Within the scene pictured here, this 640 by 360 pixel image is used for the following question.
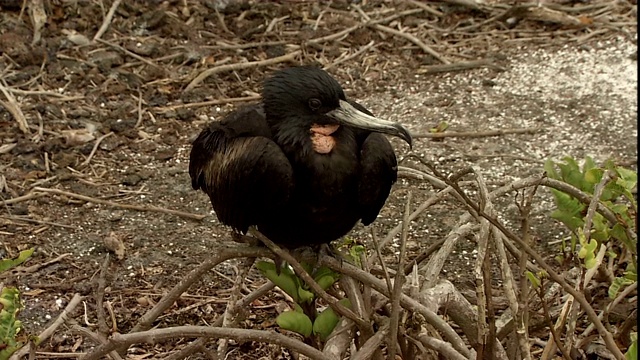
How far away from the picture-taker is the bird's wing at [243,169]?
187cm

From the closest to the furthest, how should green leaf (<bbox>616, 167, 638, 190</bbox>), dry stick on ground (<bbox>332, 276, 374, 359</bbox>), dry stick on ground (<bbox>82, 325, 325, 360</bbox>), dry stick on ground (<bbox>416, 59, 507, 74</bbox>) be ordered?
dry stick on ground (<bbox>82, 325, 325, 360</bbox>)
dry stick on ground (<bbox>332, 276, 374, 359</bbox>)
green leaf (<bbox>616, 167, 638, 190</bbox>)
dry stick on ground (<bbox>416, 59, 507, 74</bbox>)

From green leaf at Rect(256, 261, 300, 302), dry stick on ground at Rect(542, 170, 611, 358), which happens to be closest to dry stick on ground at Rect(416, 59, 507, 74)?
dry stick on ground at Rect(542, 170, 611, 358)

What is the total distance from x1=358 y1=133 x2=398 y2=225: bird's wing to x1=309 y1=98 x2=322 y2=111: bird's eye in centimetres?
12

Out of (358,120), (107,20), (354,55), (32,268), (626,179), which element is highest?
(358,120)

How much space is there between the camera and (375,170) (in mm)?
1916

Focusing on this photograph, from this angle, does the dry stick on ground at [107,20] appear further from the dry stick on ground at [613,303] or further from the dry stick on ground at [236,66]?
the dry stick on ground at [613,303]

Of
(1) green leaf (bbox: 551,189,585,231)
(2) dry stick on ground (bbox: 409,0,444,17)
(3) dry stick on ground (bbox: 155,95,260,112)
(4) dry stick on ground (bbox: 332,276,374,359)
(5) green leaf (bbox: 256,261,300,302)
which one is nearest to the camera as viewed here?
(4) dry stick on ground (bbox: 332,276,374,359)

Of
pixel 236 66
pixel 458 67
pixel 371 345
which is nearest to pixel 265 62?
pixel 236 66

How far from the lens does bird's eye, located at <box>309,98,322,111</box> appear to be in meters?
1.98

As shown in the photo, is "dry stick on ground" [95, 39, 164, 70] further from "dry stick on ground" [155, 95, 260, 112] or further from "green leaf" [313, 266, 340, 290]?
"green leaf" [313, 266, 340, 290]

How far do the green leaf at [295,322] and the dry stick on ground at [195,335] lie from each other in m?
0.15

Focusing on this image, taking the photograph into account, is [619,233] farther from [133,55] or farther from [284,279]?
[133,55]

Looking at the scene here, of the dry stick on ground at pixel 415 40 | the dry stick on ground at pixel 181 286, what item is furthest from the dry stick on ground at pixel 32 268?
the dry stick on ground at pixel 415 40

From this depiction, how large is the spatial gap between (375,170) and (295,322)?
36cm
